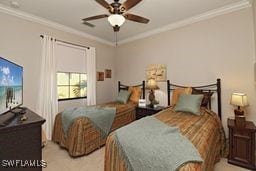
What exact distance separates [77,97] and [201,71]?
3.13 m

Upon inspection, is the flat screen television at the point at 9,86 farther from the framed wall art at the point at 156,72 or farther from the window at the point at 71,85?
the framed wall art at the point at 156,72

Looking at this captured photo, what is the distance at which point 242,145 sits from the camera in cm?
232

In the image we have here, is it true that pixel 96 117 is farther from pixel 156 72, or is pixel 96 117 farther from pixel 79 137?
pixel 156 72

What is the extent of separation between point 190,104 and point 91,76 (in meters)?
2.73

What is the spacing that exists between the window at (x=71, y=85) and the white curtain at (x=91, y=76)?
12 centimetres

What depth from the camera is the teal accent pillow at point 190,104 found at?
2666 millimetres

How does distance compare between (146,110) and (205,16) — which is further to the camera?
(146,110)

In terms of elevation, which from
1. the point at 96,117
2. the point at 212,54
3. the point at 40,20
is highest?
the point at 40,20

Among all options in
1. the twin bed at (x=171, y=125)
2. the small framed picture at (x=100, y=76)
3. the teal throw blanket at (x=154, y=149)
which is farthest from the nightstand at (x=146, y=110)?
the teal throw blanket at (x=154, y=149)

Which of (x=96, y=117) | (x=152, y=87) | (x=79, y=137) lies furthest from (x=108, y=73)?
(x=79, y=137)

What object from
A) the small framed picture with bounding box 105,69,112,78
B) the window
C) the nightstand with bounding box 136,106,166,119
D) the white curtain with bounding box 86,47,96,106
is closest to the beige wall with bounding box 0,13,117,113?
the window

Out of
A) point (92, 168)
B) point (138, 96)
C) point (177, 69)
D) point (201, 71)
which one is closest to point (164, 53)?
point (177, 69)

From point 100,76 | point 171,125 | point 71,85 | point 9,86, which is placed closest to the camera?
point 9,86

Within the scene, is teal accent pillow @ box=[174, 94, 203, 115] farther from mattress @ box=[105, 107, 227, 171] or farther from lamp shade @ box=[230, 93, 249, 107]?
lamp shade @ box=[230, 93, 249, 107]
